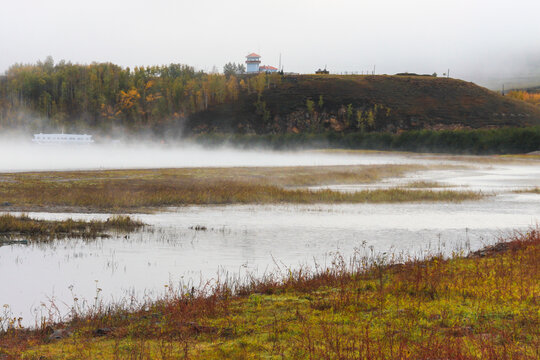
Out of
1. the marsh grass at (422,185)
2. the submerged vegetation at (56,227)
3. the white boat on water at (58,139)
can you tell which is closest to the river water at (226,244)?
the submerged vegetation at (56,227)

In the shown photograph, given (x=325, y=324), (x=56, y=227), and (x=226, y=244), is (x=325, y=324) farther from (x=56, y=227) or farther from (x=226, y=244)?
(x=56, y=227)

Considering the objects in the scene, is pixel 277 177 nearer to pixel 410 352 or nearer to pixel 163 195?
pixel 163 195

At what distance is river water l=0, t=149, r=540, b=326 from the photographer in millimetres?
17203

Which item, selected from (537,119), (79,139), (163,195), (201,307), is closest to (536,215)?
(163,195)

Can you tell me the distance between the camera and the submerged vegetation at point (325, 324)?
9.51 m

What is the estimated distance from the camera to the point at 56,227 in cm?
2758

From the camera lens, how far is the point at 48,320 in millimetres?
13242

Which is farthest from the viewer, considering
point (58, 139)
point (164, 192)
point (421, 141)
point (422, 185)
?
point (58, 139)

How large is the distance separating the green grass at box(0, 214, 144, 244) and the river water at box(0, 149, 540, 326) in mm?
1220

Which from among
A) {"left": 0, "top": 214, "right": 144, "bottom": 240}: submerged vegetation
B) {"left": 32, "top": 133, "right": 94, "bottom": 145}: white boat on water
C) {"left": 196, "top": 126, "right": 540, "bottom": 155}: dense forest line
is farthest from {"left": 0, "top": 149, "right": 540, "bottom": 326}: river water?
{"left": 32, "top": 133, "right": 94, "bottom": 145}: white boat on water

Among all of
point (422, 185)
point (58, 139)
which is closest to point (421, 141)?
point (422, 185)

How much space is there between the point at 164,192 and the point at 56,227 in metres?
16.4

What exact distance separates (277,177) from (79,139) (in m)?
129

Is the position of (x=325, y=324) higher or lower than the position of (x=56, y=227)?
higher
